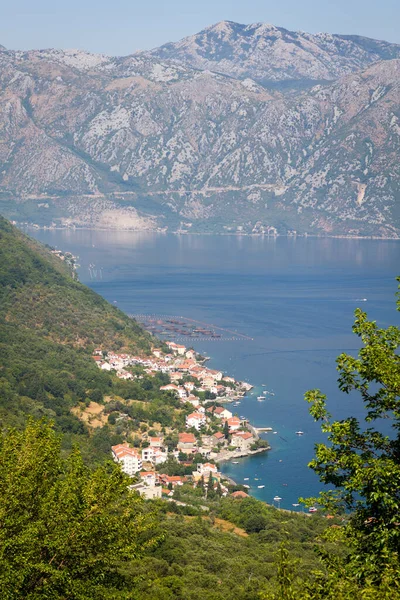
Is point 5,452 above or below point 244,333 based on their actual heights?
above

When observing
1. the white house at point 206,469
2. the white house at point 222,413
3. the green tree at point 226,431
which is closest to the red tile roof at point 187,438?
the green tree at point 226,431

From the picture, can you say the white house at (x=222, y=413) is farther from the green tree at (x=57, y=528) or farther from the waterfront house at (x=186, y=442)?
the green tree at (x=57, y=528)

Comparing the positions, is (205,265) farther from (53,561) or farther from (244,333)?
(53,561)

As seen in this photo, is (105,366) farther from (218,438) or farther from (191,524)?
(191,524)

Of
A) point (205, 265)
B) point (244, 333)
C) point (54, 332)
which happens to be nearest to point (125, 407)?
point (54, 332)

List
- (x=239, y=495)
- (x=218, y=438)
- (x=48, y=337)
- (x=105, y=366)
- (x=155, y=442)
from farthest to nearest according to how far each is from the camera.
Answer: (x=48, y=337) → (x=105, y=366) → (x=218, y=438) → (x=155, y=442) → (x=239, y=495)

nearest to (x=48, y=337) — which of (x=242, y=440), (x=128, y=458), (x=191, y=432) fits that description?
(x=191, y=432)
